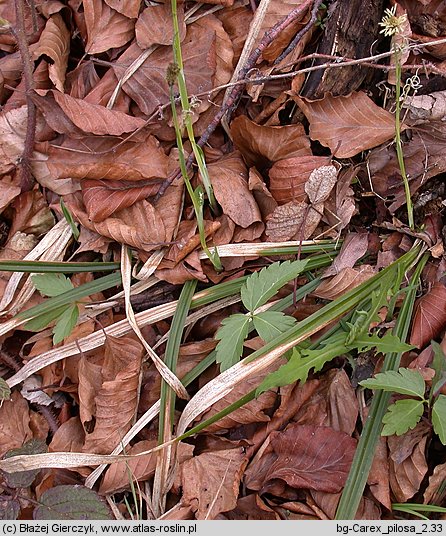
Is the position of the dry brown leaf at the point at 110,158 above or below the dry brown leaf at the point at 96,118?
below

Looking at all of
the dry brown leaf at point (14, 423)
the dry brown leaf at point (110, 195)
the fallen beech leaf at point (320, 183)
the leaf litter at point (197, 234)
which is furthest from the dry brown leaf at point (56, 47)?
the dry brown leaf at point (14, 423)

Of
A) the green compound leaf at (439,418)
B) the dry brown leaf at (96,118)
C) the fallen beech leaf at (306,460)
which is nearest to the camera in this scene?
the green compound leaf at (439,418)

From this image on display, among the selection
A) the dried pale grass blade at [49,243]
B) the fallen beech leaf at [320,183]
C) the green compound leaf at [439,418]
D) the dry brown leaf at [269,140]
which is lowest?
the green compound leaf at [439,418]

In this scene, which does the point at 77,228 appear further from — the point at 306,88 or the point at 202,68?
the point at 306,88

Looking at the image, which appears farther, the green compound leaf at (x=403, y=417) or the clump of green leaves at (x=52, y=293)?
the clump of green leaves at (x=52, y=293)

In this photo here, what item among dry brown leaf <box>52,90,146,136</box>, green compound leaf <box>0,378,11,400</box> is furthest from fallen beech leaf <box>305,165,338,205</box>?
green compound leaf <box>0,378,11,400</box>

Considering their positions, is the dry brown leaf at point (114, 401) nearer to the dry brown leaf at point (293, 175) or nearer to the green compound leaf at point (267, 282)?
the green compound leaf at point (267, 282)

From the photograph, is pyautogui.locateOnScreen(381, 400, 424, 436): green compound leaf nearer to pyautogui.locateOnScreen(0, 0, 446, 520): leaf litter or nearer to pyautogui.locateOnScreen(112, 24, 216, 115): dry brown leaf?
pyautogui.locateOnScreen(0, 0, 446, 520): leaf litter
